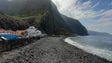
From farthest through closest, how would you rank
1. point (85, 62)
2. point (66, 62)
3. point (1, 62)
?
1. point (85, 62)
2. point (66, 62)
3. point (1, 62)

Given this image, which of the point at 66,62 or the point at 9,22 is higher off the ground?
the point at 9,22

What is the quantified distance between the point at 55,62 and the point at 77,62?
16.8 feet

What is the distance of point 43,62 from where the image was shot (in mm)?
36188

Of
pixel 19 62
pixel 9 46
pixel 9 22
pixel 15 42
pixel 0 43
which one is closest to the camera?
pixel 19 62

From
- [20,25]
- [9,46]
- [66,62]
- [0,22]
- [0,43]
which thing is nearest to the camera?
[66,62]

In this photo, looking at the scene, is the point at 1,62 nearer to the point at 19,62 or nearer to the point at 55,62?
the point at 19,62

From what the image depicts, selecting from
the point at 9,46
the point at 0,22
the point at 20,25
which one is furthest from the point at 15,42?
the point at 20,25

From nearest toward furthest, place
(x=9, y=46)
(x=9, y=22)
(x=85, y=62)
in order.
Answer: (x=85, y=62)
(x=9, y=46)
(x=9, y=22)

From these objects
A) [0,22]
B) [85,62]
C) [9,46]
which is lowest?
[85,62]

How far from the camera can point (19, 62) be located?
32.2 meters

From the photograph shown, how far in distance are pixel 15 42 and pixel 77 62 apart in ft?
72.0

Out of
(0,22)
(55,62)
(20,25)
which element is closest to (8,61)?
(55,62)

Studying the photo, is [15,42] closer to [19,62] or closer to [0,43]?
[0,43]

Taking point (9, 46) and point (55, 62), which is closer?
point (55, 62)
